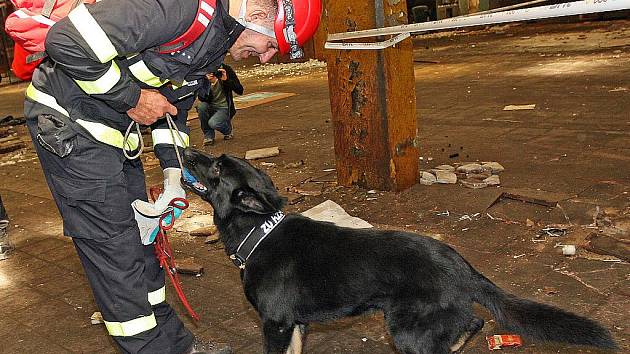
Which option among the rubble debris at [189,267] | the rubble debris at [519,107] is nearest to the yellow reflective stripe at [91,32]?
the rubble debris at [189,267]

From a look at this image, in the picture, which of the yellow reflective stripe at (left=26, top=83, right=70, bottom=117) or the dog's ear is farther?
the dog's ear

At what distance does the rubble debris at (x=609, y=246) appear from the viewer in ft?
13.6

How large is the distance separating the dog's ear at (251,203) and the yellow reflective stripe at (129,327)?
669mm

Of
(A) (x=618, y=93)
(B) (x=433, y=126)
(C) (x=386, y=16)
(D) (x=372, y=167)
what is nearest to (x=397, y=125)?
(D) (x=372, y=167)

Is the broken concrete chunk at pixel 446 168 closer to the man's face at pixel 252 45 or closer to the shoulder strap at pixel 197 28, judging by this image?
the man's face at pixel 252 45

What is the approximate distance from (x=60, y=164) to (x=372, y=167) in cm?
357

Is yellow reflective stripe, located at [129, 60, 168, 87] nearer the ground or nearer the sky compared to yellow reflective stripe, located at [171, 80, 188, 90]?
nearer the sky

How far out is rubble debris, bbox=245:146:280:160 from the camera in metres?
7.76

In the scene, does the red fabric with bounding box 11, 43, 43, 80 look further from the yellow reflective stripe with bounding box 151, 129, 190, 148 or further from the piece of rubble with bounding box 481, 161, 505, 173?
the piece of rubble with bounding box 481, 161, 505, 173

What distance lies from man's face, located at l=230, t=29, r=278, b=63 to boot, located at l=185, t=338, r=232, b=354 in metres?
1.50

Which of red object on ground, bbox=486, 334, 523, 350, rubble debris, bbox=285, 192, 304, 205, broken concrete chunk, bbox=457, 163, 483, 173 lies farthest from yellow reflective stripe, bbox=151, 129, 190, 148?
broken concrete chunk, bbox=457, 163, 483, 173

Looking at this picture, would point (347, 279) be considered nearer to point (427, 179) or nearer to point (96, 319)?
point (96, 319)

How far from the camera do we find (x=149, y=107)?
2.64 m

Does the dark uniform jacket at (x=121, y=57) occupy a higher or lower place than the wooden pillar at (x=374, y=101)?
higher
